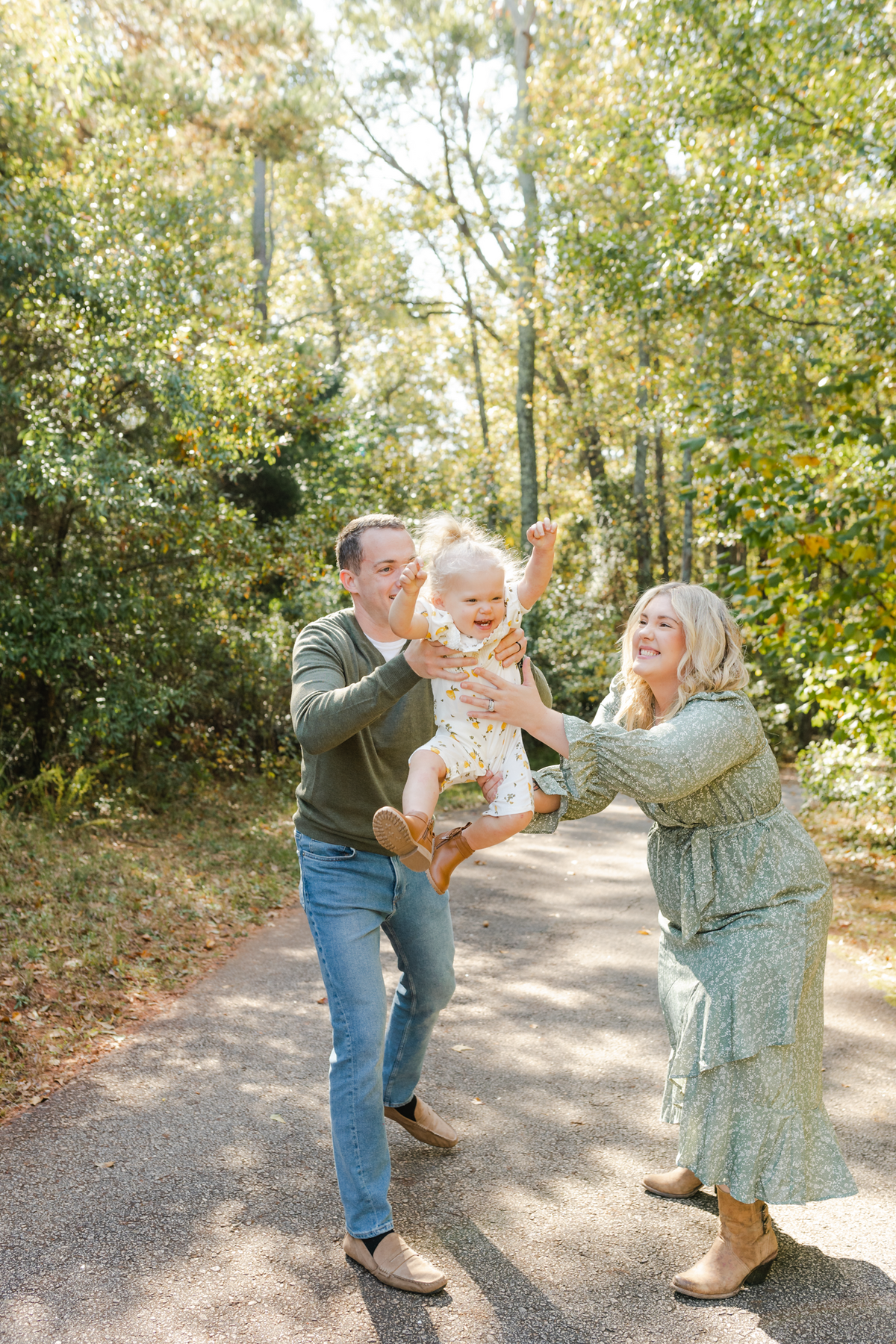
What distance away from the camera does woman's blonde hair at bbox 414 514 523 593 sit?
9.91 ft

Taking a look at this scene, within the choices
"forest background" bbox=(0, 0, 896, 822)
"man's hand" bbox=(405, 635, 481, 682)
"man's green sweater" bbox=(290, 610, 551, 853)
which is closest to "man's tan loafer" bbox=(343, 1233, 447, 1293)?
"man's green sweater" bbox=(290, 610, 551, 853)

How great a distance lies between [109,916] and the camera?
6.41m

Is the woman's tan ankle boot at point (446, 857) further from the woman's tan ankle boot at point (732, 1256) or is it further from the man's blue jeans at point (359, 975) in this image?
the woman's tan ankle boot at point (732, 1256)

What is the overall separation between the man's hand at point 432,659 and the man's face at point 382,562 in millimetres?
345

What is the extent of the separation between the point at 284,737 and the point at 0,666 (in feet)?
13.7

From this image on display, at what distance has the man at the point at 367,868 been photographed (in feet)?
9.41

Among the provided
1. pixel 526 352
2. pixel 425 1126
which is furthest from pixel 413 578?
pixel 526 352

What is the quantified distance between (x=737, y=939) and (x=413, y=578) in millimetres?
1380

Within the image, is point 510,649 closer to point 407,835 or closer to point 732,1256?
point 407,835

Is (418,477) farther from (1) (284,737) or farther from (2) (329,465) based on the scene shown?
Result: (1) (284,737)

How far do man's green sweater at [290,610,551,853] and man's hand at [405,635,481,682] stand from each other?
26mm

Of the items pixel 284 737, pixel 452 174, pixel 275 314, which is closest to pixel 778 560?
pixel 284 737

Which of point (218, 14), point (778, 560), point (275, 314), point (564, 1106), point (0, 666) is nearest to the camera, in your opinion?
point (564, 1106)

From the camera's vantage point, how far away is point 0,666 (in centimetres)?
849
